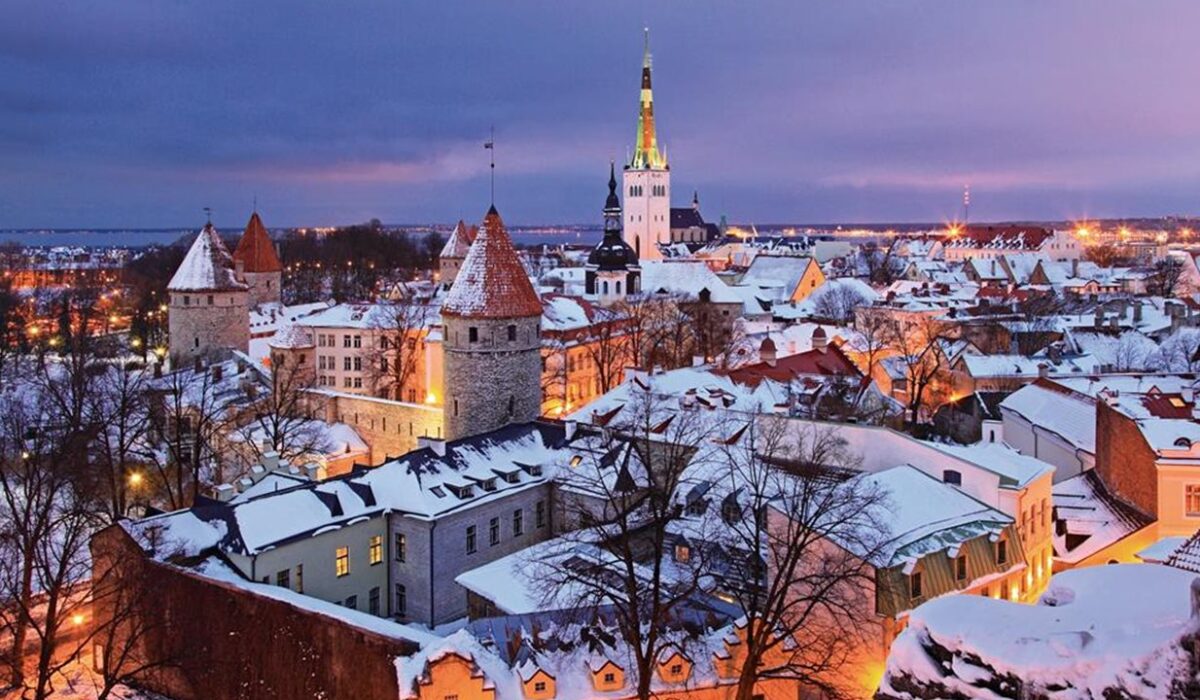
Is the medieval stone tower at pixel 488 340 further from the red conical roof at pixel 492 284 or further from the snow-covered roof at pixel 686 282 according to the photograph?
the snow-covered roof at pixel 686 282

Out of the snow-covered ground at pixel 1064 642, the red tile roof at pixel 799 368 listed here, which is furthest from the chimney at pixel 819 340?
the snow-covered ground at pixel 1064 642

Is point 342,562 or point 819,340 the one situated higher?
point 819,340

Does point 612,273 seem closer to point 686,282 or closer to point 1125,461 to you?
point 686,282

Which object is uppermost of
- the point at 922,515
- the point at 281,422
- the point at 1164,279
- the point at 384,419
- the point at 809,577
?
the point at 1164,279

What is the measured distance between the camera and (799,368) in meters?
41.9

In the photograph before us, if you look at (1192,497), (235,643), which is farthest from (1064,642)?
(1192,497)

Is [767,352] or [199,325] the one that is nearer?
[767,352]

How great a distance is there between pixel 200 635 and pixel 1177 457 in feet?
72.2

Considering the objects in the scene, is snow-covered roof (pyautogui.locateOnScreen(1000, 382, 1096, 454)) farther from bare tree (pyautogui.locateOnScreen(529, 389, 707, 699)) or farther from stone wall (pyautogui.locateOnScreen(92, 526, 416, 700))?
stone wall (pyautogui.locateOnScreen(92, 526, 416, 700))

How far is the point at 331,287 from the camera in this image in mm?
94250

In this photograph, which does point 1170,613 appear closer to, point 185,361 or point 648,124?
point 185,361

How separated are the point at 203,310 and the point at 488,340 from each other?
24.9 meters

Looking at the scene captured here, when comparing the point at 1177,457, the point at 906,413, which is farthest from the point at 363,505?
the point at 906,413

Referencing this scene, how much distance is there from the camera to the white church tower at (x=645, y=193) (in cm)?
10631
